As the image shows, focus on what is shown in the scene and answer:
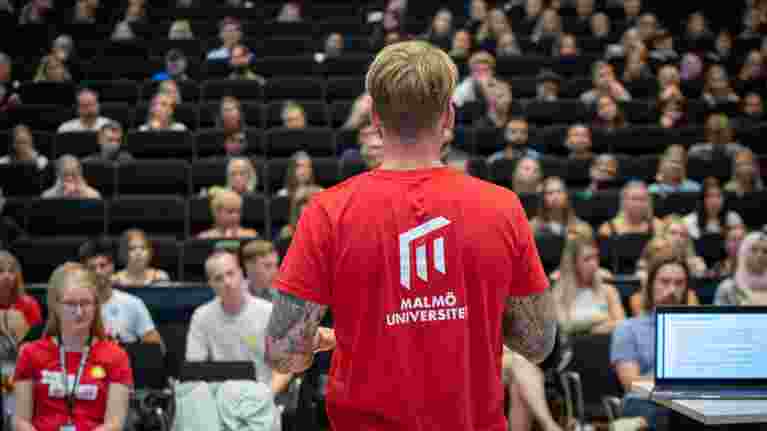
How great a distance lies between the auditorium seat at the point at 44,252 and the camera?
6.35 m

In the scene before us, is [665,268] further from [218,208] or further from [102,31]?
[102,31]

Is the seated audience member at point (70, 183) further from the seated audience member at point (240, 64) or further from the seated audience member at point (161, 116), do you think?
the seated audience member at point (240, 64)

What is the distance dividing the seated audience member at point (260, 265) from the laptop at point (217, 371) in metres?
0.82

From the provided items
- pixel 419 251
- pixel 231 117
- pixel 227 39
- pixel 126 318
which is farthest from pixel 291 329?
pixel 227 39

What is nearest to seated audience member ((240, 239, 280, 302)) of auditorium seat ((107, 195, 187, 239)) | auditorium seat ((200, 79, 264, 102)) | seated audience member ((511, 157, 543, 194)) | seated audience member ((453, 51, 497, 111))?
auditorium seat ((107, 195, 187, 239))

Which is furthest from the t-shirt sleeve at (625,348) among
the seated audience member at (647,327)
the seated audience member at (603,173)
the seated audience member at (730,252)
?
the seated audience member at (603,173)

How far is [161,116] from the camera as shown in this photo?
26.1ft

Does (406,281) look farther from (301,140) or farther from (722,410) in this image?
(301,140)

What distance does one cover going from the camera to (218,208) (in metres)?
6.31

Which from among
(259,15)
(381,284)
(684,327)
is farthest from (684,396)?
(259,15)

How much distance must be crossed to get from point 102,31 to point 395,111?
9144mm

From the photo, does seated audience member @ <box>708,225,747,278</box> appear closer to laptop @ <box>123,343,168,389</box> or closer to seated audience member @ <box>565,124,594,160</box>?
seated audience member @ <box>565,124,594,160</box>

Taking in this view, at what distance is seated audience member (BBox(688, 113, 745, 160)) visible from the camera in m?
8.14

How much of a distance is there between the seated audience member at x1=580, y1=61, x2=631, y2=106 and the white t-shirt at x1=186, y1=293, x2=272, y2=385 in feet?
16.6
